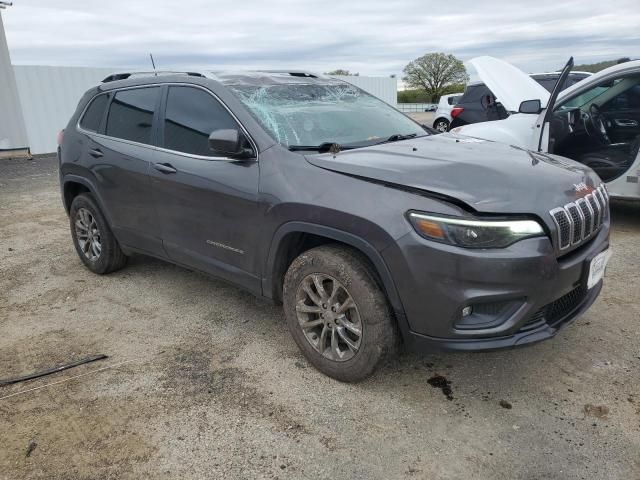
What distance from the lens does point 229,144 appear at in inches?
122

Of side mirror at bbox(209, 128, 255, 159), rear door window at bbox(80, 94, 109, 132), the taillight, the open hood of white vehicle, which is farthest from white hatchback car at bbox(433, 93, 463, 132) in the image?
side mirror at bbox(209, 128, 255, 159)

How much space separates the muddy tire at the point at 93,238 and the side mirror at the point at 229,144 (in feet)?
6.53

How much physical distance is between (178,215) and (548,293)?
2451 millimetres

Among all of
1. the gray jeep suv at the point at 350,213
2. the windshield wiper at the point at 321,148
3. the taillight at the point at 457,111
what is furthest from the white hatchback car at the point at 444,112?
the windshield wiper at the point at 321,148

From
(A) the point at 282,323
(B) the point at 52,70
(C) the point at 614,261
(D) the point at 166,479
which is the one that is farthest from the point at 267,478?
(B) the point at 52,70

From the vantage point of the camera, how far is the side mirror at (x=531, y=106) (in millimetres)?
5902

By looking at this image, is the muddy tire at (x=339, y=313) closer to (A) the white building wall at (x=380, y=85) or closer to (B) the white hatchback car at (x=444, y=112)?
(B) the white hatchback car at (x=444, y=112)

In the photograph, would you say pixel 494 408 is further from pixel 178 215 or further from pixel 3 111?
pixel 3 111

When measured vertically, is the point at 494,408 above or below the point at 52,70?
below

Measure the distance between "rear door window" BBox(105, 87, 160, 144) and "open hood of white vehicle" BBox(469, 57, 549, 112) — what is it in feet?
13.2

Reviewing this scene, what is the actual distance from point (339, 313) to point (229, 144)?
3.87 ft

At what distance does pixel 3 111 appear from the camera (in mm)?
14102

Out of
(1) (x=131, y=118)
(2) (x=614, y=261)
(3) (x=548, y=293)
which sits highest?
(1) (x=131, y=118)

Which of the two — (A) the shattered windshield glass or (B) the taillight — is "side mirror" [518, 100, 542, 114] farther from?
(B) the taillight
